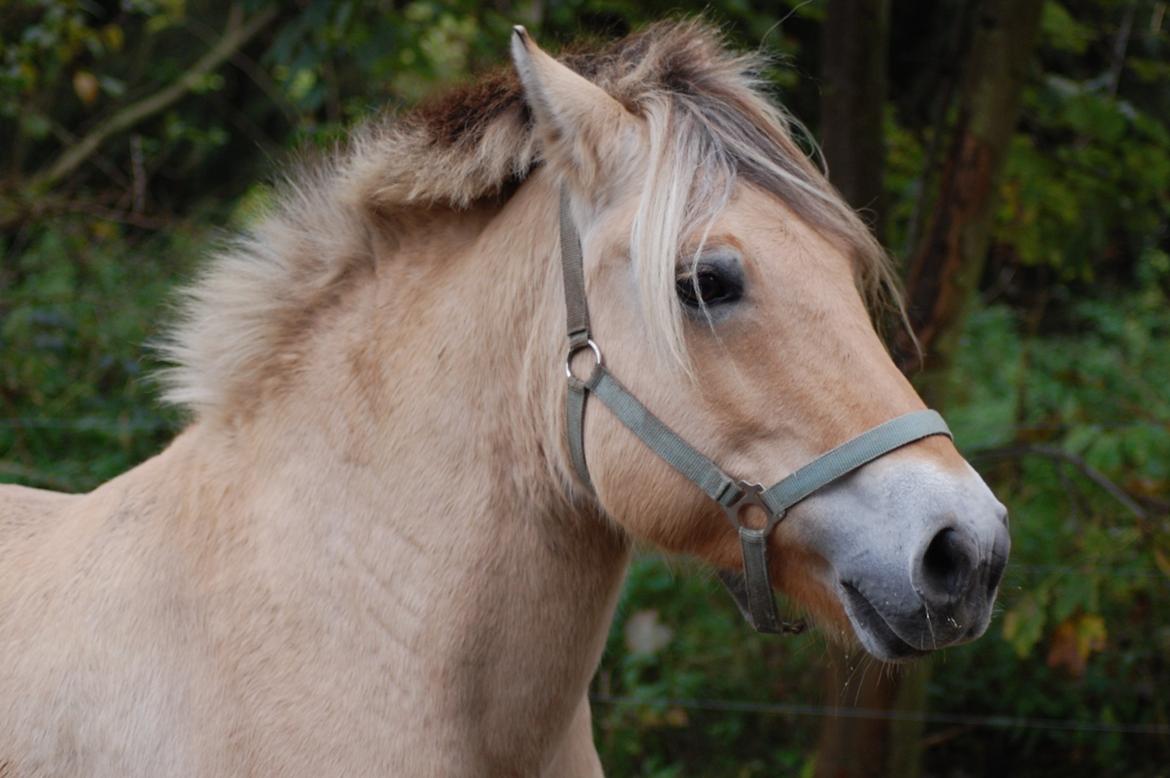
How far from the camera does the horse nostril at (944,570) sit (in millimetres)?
1704

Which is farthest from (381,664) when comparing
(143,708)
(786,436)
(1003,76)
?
(1003,76)

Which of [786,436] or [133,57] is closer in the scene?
[786,436]

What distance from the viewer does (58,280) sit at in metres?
5.84

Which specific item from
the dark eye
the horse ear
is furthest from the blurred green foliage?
the dark eye

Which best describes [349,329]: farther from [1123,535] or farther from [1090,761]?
[1090,761]

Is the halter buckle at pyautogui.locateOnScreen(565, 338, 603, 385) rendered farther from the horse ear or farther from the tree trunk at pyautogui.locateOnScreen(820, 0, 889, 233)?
the tree trunk at pyautogui.locateOnScreen(820, 0, 889, 233)

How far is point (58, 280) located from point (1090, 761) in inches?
211

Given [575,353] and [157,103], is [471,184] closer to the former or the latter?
[575,353]

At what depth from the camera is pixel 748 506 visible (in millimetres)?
1909

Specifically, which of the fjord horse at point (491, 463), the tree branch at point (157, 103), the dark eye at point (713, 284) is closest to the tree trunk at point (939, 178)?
the fjord horse at point (491, 463)

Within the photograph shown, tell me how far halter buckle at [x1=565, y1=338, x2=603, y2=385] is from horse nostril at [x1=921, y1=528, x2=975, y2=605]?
2.11ft

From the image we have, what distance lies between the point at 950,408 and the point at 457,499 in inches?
185

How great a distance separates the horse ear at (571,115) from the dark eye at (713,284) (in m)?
0.28

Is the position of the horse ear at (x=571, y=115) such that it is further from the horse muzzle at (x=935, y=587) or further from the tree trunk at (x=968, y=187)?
the tree trunk at (x=968, y=187)
